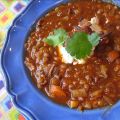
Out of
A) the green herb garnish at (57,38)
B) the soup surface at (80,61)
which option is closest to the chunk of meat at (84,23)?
the soup surface at (80,61)

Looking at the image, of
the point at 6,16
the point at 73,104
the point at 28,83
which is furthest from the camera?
the point at 6,16

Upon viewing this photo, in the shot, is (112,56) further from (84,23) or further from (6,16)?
(6,16)

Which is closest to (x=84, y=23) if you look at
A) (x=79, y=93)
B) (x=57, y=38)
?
(x=57, y=38)

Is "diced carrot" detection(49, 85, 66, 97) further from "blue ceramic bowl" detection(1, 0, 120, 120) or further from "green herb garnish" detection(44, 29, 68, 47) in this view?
"green herb garnish" detection(44, 29, 68, 47)

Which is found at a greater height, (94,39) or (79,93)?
(94,39)

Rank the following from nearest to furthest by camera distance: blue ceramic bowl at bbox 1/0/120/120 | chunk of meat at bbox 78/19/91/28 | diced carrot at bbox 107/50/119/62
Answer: blue ceramic bowl at bbox 1/0/120/120 < diced carrot at bbox 107/50/119/62 < chunk of meat at bbox 78/19/91/28

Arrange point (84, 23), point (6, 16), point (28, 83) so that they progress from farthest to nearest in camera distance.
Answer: point (6, 16)
point (84, 23)
point (28, 83)

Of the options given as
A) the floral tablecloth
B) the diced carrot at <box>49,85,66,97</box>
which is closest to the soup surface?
the diced carrot at <box>49,85,66,97</box>
